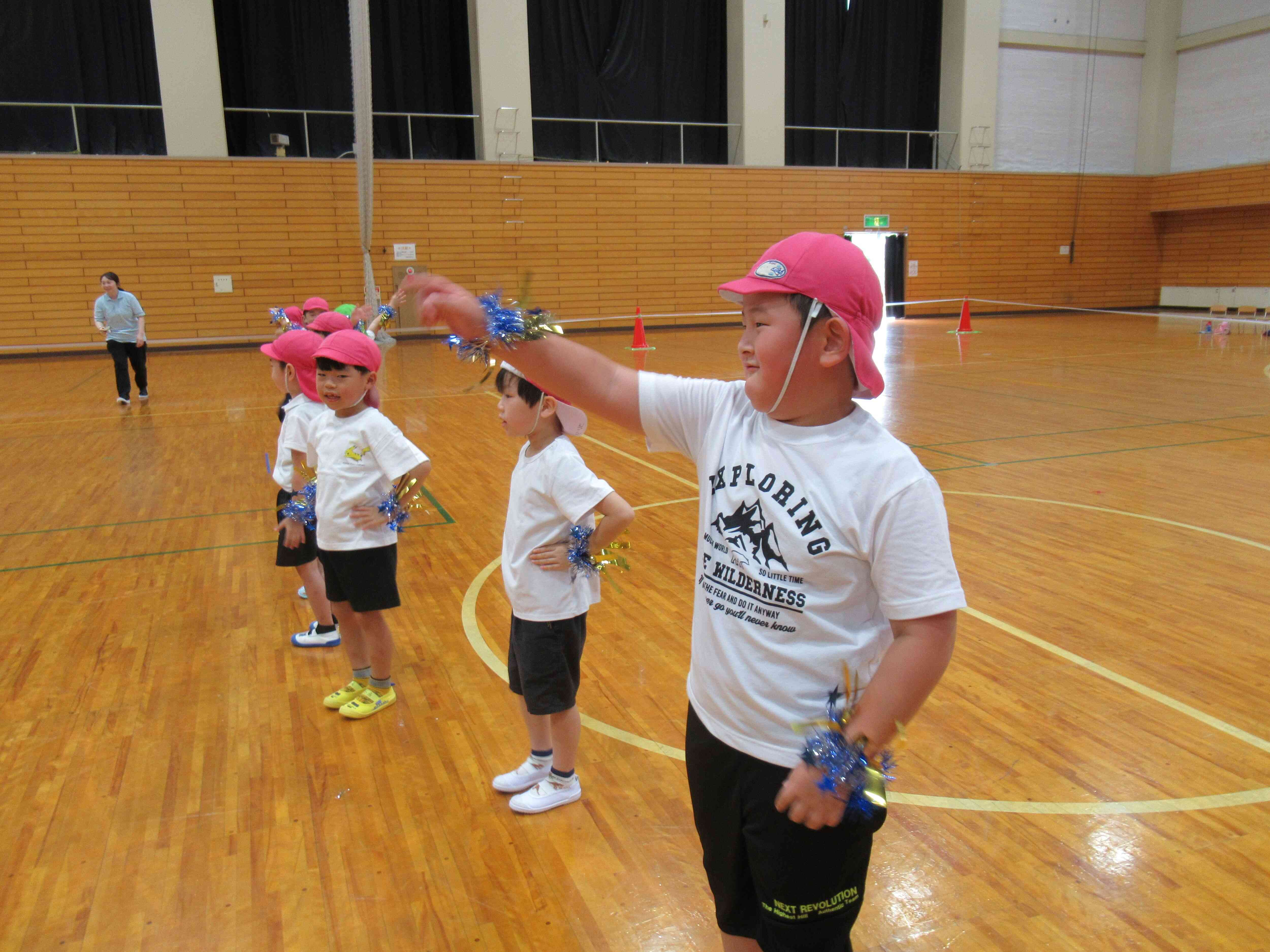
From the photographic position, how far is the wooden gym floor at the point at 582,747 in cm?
230

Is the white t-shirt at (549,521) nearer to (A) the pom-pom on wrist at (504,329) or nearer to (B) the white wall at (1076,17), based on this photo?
(A) the pom-pom on wrist at (504,329)

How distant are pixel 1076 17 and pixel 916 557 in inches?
1070

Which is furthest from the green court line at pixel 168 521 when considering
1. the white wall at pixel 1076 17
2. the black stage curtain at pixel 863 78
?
the white wall at pixel 1076 17

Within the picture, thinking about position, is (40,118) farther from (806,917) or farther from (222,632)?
(806,917)

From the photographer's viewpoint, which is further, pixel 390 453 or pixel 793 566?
pixel 390 453

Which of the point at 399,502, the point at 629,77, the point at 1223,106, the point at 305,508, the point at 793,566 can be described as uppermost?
the point at 629,77

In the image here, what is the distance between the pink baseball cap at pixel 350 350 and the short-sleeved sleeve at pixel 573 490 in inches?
37.6

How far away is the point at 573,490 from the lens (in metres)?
2.55

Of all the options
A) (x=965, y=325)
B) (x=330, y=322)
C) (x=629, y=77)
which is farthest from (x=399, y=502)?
(x=629, y=77)

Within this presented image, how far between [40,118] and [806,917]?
2031 cm

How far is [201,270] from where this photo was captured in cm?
1756

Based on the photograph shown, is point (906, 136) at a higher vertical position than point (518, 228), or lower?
higher

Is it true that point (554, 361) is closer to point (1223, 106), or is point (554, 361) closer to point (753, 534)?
point (753, 534)

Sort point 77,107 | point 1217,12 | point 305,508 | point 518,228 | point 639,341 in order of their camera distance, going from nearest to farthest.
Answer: point 305,508 → point 77,107 → point 639,341 → point 518,228 → point 1217,12
